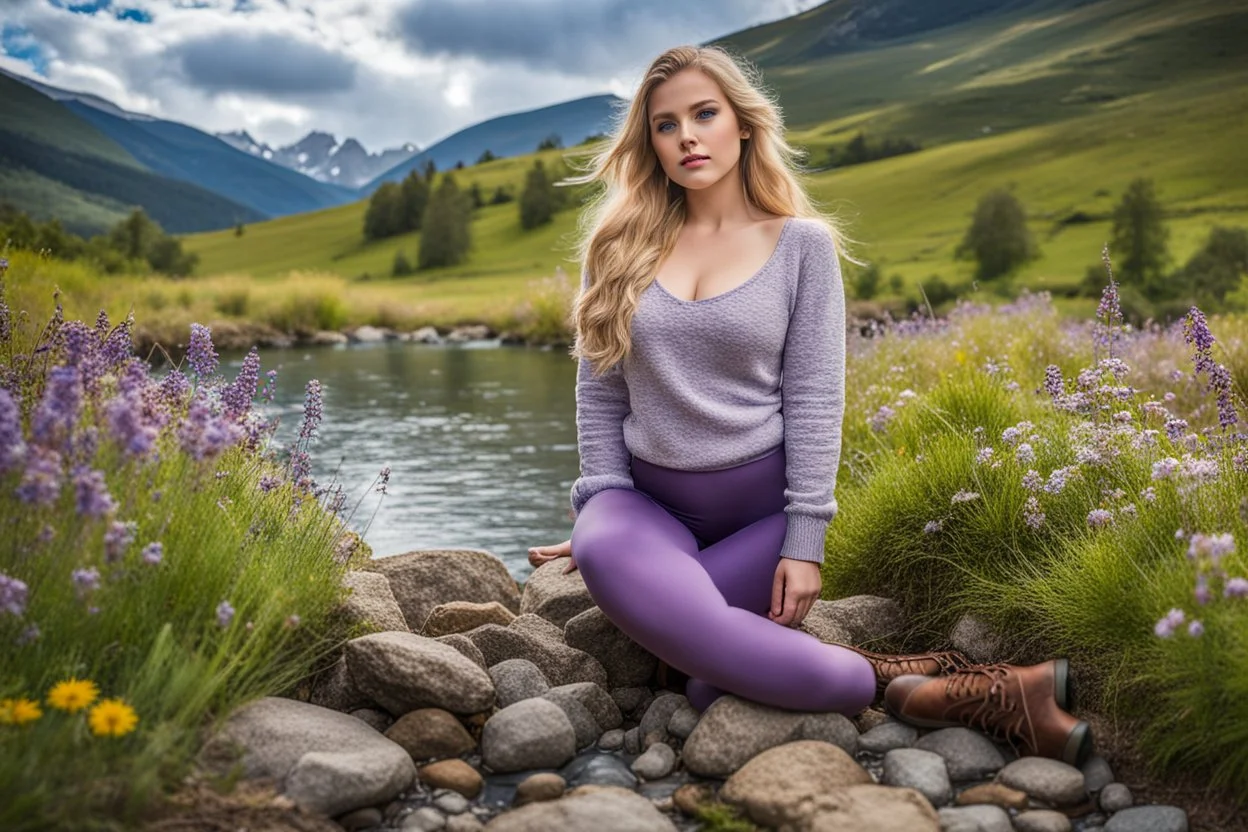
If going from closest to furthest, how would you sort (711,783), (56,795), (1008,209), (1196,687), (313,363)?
(56,795) < (1196,687) < (711,783) < (313,363) < (1008,209)

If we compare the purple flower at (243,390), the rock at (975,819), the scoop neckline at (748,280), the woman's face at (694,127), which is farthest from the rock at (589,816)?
the woman's face at (694,127)

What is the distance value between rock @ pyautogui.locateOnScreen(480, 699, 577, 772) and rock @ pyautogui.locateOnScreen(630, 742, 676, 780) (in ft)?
0.69

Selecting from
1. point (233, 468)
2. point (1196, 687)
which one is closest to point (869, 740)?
point (1196, 687)

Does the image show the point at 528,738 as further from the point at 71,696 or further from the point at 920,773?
the point at 71,696

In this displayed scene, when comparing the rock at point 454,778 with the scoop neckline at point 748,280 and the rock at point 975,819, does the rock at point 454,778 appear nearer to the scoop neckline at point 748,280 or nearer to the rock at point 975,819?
the rock at point 975,819

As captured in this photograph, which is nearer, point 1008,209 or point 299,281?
point 299,281

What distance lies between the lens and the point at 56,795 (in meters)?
2.08

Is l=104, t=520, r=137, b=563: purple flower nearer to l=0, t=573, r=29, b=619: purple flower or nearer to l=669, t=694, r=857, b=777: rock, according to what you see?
l=0, t=573, r=29, b=619: purple flower

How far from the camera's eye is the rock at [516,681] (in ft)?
11.1

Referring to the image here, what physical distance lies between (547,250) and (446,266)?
6066mm

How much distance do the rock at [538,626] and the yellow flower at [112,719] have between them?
1.79 meters

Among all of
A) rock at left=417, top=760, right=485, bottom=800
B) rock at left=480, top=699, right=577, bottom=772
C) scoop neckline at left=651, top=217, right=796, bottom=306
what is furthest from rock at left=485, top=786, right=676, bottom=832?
scoop neckline at left=651, top=217, right=796, bottom=306

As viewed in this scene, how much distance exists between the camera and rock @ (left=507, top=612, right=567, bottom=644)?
3.97 meters

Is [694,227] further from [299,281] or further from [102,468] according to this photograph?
[299,281]
